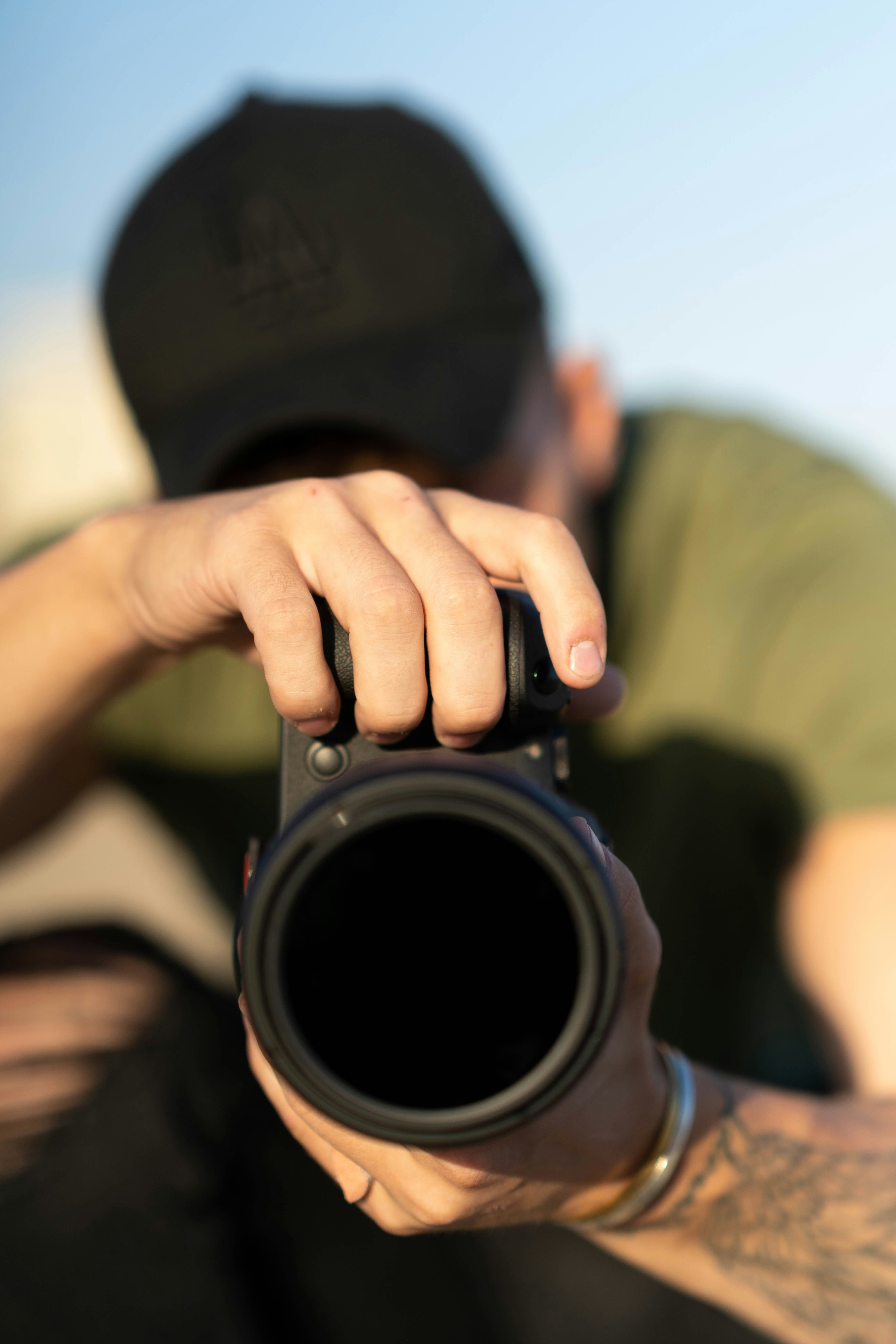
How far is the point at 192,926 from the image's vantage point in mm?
2268

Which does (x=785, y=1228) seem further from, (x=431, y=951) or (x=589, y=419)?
(x=589, y=419)

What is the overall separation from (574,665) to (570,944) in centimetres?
19

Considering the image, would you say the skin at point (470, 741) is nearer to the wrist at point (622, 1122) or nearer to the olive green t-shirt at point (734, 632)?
the wrist at point (622, 1122)

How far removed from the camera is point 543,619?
65 centimetres

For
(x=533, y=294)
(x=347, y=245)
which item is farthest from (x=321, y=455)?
(x=533, y=294)

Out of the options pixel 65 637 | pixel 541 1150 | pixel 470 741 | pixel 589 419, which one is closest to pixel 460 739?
pixel 470 741

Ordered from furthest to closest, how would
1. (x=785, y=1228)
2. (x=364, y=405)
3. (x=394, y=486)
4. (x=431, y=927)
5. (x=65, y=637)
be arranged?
1. (x=364, y=405)
2. (x=65, y=637)
3. (x=785, y=1228)
4. (x=394, y=486)
5. (x=431, y=927)

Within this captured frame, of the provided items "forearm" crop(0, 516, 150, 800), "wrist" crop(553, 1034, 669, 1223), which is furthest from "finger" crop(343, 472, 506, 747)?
"forearm" crop(0, 516, 150, 800)

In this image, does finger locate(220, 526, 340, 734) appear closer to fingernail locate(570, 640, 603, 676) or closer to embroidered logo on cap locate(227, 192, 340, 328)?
fingernail locate(570, 640, 603, 676)

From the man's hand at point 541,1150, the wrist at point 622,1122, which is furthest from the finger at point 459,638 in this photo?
the wrist at point 622,1122

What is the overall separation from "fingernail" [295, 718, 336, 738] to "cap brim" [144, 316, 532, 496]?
2.01 ft

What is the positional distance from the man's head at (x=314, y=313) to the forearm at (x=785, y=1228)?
0.81 metres

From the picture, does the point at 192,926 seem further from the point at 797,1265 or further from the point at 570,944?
the point at 570,944

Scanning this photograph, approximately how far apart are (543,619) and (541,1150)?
0.37m
